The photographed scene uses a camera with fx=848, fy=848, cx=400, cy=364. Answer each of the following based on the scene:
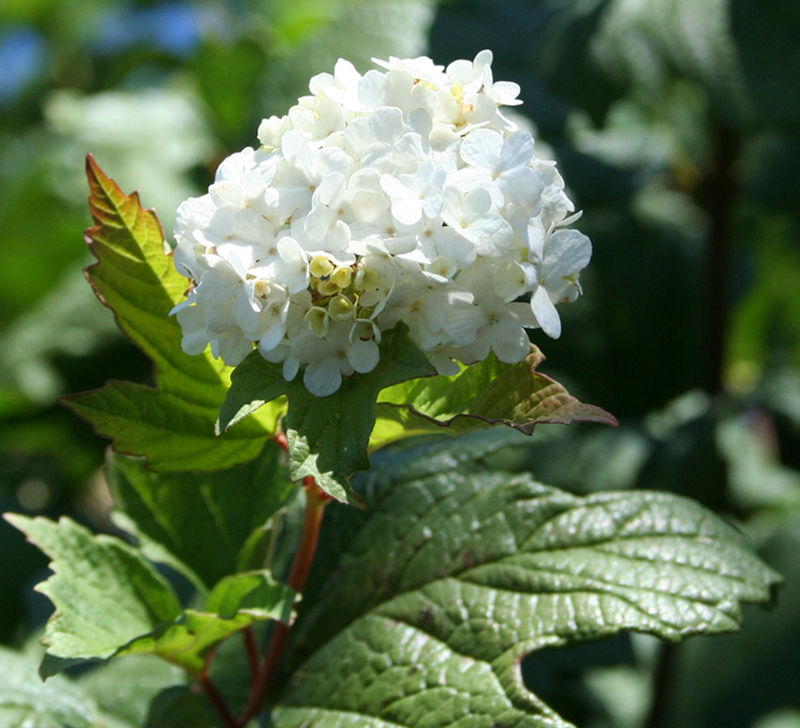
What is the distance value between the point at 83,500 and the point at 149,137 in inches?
42.8

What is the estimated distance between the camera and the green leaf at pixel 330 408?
A: 0.71 metres

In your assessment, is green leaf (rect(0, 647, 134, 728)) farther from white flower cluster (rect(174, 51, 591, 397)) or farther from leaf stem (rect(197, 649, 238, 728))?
white flower cluster (rect(174, 51, 591, 397))

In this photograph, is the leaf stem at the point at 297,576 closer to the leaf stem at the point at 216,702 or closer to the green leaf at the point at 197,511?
the leaf stem at the point at 216,702

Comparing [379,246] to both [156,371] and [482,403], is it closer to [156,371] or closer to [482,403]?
[482,403]

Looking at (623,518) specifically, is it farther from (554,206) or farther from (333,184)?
(333,184)

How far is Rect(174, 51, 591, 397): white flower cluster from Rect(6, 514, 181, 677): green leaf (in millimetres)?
307

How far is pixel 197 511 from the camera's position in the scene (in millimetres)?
1127

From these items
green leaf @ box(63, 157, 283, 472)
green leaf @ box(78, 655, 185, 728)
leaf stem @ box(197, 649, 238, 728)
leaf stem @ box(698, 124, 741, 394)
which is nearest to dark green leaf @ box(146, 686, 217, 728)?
leaf stem @ box(197, 649, 238, 728)

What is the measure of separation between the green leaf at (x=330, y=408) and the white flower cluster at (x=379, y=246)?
0.05 feet

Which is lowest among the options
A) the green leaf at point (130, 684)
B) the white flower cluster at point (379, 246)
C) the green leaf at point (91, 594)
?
the green leaf at point (130, 684)

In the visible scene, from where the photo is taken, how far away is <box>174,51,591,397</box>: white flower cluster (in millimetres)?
727

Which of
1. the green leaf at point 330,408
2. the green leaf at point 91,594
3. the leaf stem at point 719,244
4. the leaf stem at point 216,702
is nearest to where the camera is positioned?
the green leaf at point 330,408

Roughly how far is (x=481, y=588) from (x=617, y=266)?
1359 mm

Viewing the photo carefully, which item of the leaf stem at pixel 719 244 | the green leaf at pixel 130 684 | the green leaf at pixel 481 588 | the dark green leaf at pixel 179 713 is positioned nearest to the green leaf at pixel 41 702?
the green leaf at pixel 130 684
